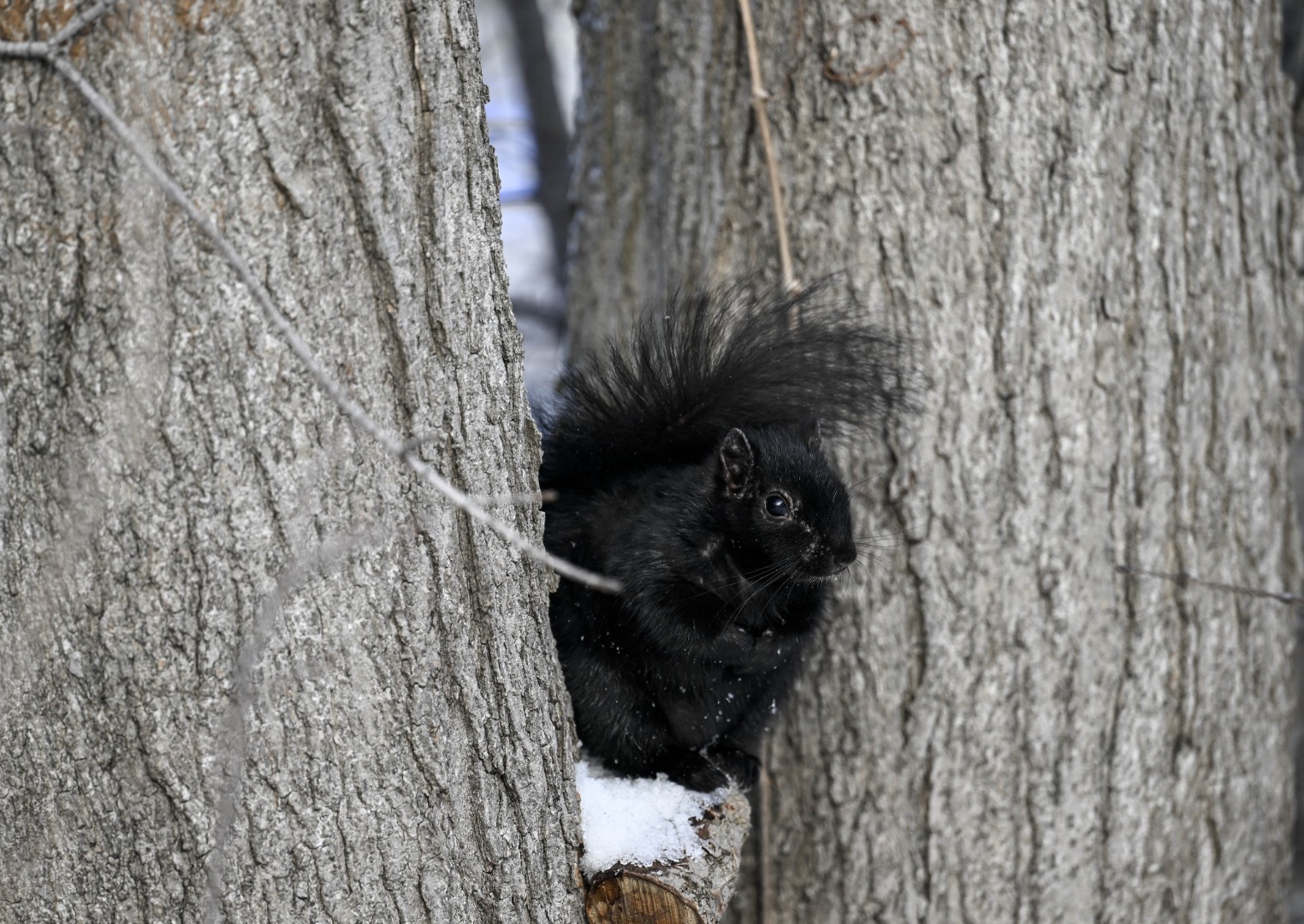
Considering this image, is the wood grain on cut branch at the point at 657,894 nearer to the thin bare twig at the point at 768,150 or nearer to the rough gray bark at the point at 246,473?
the rough gray bark at the point at 246,473

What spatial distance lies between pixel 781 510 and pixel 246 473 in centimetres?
93

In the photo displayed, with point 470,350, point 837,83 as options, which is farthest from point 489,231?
point 837,83

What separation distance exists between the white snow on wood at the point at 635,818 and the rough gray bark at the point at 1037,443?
1.59 feet

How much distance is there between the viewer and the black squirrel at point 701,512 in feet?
6.41

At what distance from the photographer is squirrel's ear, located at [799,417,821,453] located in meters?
2.09

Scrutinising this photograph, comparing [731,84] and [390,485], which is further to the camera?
[731,84]

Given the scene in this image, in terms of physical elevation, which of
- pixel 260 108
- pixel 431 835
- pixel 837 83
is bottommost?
A: pixel 431 835

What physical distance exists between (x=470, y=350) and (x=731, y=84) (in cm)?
119

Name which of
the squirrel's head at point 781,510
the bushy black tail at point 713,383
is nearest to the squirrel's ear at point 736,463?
the squirrel's head at point 781,510

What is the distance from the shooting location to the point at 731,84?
94.3 inches

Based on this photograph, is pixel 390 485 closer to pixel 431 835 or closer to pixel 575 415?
pixel 431 835

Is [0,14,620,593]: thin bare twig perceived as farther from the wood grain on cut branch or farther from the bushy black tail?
the bushy black tail

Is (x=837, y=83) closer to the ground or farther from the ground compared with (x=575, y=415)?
farther from the ground

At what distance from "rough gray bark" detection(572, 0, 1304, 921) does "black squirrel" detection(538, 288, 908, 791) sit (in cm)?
21
